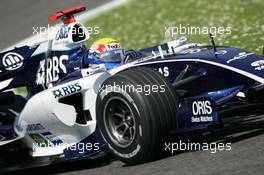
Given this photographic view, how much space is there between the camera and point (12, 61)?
8.45 metres

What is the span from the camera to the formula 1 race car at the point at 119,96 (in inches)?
258

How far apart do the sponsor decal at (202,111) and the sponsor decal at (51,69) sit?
235 cm

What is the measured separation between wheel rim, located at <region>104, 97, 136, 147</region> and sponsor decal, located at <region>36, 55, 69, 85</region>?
165 cm

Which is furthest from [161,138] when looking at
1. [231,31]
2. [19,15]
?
[19,15]

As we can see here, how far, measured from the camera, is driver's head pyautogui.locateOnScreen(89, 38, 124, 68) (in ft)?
26.4

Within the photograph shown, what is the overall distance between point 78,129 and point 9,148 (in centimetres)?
102

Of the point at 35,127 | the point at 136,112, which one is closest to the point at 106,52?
the point at 35,127

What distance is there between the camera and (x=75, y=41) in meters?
8.46

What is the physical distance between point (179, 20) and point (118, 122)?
7.63 m

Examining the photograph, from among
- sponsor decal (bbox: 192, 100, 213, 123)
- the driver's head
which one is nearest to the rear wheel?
sponsor decal (bbox: 192, 100, 213, 123)

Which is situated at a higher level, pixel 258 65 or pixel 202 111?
pixel 258 65

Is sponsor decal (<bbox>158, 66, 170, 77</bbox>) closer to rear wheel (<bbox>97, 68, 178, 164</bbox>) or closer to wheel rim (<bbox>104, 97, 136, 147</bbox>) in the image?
rear wheel (<bbox>97, 68, 178, 164</bbox>)

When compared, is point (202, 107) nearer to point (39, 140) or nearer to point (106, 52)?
point (106, 52)

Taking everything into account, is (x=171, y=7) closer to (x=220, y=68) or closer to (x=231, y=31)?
(x=231, y=31)
